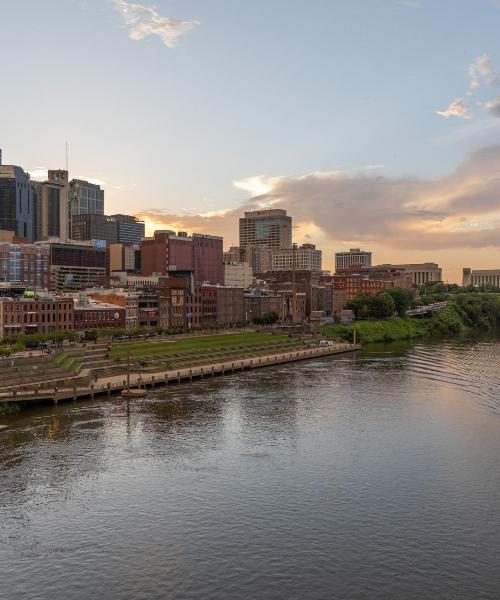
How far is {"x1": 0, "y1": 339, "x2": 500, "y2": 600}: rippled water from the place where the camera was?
38.0 meters

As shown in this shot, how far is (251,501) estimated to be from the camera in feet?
161

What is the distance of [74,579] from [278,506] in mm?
15973

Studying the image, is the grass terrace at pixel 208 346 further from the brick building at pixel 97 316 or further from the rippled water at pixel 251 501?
the rippled water at pixel 251 501

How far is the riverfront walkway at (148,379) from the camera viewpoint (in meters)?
82.2

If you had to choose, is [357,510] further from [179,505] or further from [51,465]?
[51,465]

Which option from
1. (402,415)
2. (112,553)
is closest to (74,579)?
(112,553)

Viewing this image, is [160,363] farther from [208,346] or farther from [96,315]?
[96,315]

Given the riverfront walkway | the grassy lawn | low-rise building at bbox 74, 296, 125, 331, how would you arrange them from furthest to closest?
low-rise building at bbox 74, 296, 125, 331, the grassy lawn, the riverfront walkway

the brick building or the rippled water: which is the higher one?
the brick building

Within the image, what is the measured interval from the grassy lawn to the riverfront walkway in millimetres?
10214

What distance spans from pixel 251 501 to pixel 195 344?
92327 mm

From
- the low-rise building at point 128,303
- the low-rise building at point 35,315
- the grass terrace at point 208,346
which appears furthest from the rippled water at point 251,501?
the low-rise building at point 128,303

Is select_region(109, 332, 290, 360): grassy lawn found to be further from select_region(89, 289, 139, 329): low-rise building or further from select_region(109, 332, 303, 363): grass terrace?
select_region(89, 289, 139, 329): low-rise building

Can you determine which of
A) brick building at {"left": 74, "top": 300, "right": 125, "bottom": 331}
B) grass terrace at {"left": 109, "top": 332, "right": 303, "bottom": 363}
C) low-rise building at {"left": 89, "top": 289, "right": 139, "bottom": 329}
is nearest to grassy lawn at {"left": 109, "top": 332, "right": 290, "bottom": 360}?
grass terrace at {"left": 109, "top": 332, "right": 303, "bottom": 363}
